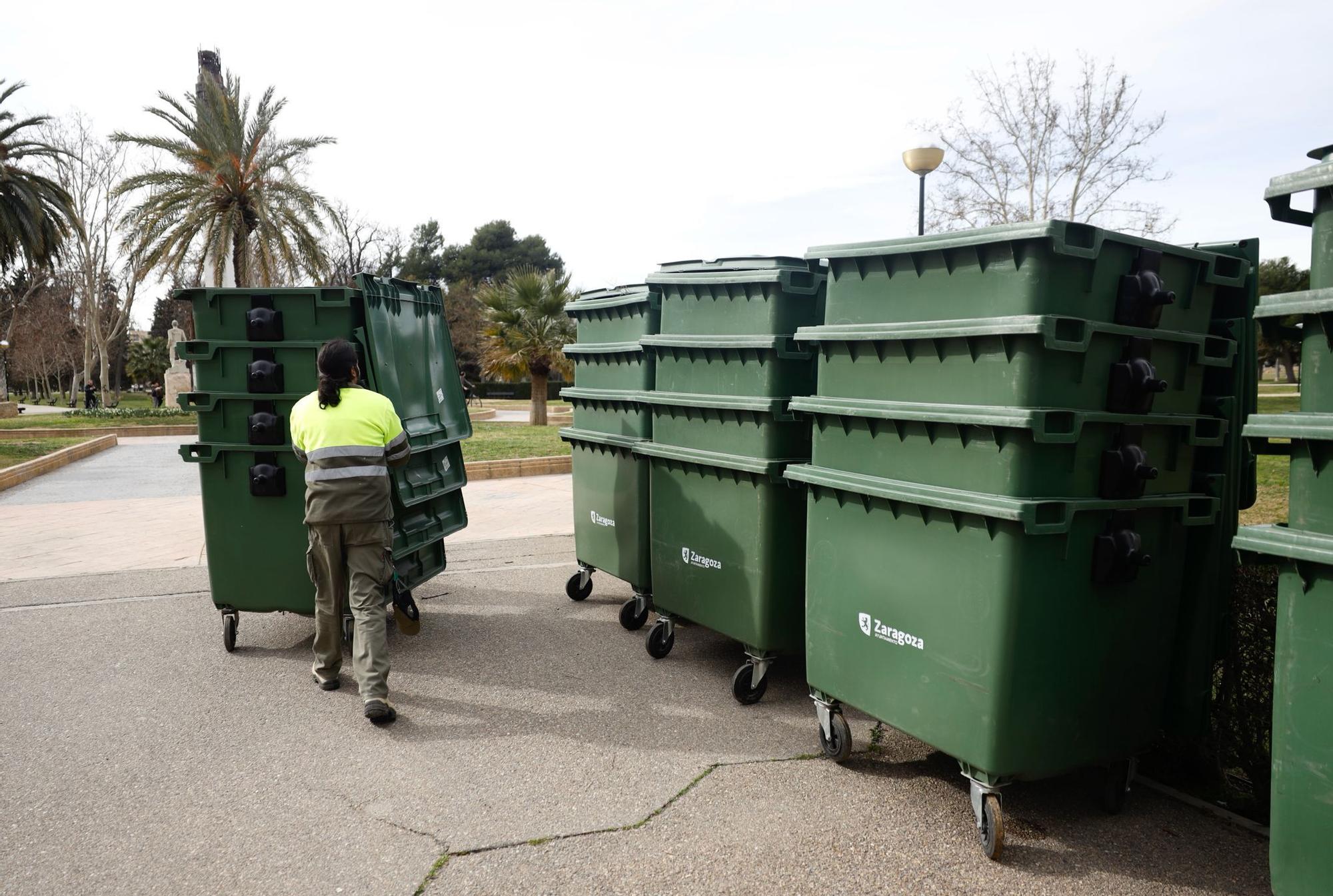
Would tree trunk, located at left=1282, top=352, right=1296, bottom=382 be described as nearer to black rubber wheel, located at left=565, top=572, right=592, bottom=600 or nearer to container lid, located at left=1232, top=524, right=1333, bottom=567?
black rubber wheel, located at left=565, top=572, right=592, bottom=600

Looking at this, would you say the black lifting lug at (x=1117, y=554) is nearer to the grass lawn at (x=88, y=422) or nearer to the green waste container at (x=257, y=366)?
the green waste container at (x=257, y=366)

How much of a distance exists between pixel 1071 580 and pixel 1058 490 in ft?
1.01

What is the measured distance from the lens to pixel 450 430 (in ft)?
19.6

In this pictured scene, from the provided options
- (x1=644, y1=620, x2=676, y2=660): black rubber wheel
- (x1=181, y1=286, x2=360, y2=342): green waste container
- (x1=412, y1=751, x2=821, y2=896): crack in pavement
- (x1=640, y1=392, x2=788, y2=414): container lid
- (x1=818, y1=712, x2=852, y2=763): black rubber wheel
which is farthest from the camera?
(x1=644, y1=620, x2=676, y2=660): black rubber wheel

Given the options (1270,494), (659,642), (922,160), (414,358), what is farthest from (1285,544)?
(922,160)

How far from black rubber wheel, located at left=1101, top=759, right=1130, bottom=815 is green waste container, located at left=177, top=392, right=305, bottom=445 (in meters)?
4.17

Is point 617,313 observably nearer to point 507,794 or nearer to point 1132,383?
point 507,794

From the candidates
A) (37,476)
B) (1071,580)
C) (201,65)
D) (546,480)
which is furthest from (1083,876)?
(201,65)

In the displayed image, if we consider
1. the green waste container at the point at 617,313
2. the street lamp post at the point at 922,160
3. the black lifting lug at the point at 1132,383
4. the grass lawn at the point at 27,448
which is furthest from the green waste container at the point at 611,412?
the grass lawn at the point at 27,448

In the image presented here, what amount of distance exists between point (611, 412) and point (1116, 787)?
A: 351cm

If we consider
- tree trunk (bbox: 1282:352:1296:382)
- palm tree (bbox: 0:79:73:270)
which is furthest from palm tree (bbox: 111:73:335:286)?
tree trunk (bbox: 1282:352:1296:382)

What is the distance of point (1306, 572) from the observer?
236 centimetres

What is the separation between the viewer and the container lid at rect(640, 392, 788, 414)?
426cm

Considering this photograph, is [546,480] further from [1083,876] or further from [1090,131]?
[1090,131]
